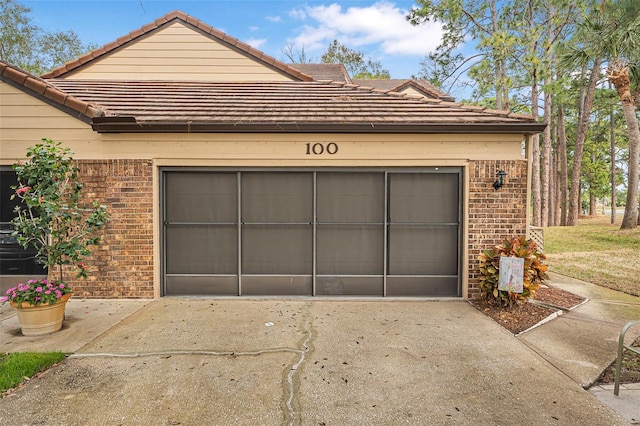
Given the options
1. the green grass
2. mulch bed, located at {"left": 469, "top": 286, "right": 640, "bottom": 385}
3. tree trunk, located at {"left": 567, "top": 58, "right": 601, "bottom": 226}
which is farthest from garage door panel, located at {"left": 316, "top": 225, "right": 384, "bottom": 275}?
tree trunk, located at {"left": 567, "top": 58, "right": 601, "bottom": 226}

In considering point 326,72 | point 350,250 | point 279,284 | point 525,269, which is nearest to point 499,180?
point 525,269

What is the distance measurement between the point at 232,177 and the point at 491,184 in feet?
16.7

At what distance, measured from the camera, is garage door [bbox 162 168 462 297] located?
21.4 ft

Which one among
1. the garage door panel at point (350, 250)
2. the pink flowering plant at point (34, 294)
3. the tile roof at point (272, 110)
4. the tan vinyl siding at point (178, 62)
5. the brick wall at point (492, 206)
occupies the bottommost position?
the pink flowering plant at point (34, 294)

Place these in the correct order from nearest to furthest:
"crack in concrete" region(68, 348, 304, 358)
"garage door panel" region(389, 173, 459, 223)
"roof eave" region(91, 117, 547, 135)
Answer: "crack in concrete" region(68, 348, 304, 358)
"roof eave" region(91, 117, 547, 135)
"garage door panel" region(389, 173, 459, 223)

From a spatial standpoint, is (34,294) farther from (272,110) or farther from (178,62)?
(178,62)

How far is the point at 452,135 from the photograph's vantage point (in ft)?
20.8

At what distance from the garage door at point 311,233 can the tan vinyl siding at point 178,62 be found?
4046 mm

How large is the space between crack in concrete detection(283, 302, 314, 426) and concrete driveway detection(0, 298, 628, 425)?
1 cm

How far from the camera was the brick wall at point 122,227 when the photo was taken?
248 inches

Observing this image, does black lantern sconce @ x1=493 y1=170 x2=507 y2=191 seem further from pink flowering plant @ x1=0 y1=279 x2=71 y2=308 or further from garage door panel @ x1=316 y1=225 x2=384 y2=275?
pink flowering plant @ x1=0 y1=279 x2=71 y2=308

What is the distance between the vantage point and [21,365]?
3.78m

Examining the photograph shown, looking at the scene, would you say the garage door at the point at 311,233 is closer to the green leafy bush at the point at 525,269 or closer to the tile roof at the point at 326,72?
the green leafy bush at the point at 525,269

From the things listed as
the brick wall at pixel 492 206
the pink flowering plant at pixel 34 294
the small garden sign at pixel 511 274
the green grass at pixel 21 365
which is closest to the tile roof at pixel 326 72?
the brick wall at pixel 492 206
